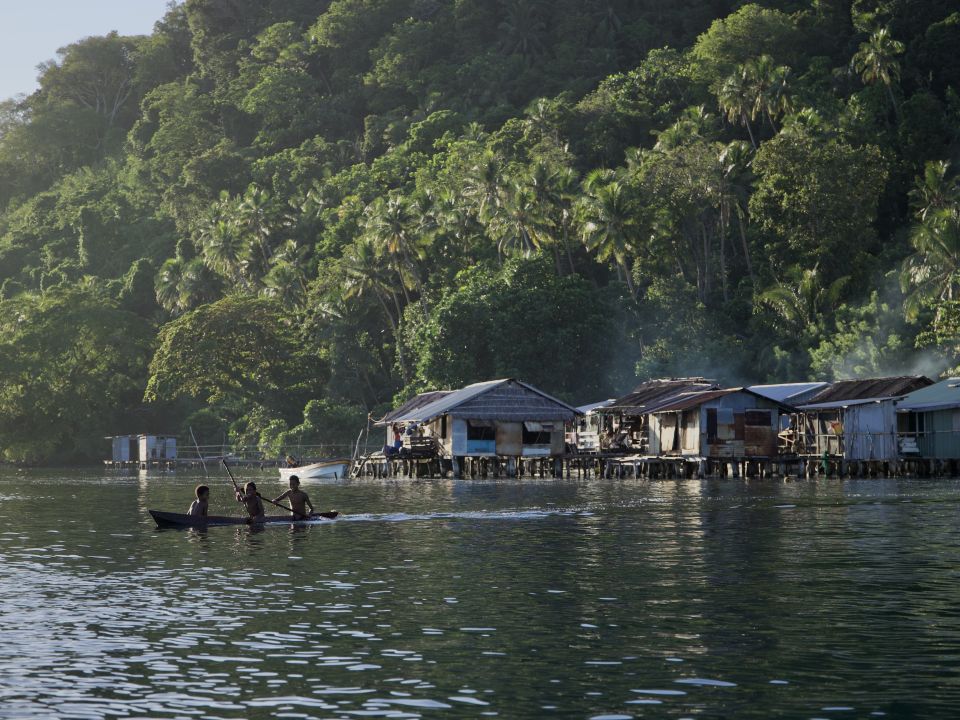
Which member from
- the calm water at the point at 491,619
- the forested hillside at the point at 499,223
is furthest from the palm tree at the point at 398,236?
the calm water at the point at 491,619

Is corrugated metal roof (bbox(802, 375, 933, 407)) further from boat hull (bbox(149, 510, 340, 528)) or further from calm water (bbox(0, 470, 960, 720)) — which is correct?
boat hull (bbox(149, 510, 340, 528))

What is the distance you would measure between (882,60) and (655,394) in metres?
34.6

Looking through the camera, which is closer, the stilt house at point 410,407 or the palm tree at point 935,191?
the stilt house at point 410,407

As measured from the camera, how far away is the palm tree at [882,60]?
9181 cm

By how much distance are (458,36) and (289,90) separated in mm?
19855

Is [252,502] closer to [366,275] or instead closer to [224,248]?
[366,275]

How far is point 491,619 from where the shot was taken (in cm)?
1961

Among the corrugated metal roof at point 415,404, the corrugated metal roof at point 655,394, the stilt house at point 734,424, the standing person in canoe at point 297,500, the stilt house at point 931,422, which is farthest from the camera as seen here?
the corrugated metal roof at point 415,404

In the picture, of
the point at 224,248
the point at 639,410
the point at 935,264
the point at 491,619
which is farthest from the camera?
the point at 224,248

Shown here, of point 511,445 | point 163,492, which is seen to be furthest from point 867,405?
point 163,492

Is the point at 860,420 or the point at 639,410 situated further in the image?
the point at 639,410

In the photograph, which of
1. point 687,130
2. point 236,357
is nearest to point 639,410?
point 687,130

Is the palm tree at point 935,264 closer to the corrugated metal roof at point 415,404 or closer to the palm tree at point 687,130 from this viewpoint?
the palm tree at point 687,130

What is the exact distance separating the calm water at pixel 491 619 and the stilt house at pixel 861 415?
2585cm
